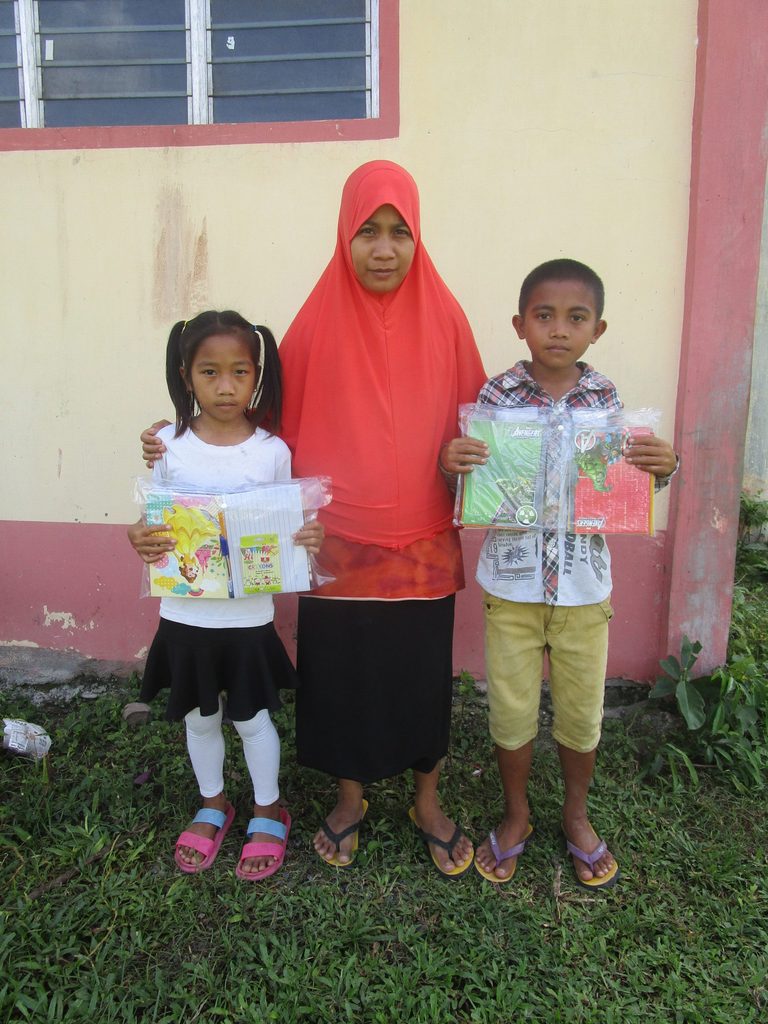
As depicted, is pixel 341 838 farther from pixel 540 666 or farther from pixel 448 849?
pixel 540 666

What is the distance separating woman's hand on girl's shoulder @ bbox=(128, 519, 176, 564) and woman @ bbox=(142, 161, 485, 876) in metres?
0.24

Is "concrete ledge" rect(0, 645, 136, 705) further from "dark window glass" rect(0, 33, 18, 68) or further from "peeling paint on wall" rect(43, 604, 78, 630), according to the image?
"dark window glass" rect(0, 33, 18, 68)

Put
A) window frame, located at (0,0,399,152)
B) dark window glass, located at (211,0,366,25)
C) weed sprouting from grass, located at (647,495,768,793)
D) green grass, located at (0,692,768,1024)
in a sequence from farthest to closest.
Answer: dark window glass, located at (211,0,366,25) < window frame, located at (0,0,399,152) < weed sprouting from grass, located at (647,495,768,793) < green grass, located at (0,692,768,1024)

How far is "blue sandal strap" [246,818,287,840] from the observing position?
2.19m

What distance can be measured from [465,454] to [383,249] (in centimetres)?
57

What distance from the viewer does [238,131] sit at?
9.50 feet

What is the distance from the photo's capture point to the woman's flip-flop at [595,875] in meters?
2.09

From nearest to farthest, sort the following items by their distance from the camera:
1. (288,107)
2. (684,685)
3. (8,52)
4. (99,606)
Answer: (684,685), (288,107), (8,52), (99,606)

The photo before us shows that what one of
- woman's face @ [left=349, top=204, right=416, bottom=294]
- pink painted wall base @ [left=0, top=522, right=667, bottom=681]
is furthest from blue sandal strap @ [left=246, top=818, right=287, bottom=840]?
woman's face @ [left=349, top=204, right=416, bottom=294]

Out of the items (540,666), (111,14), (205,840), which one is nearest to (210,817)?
(205,840)

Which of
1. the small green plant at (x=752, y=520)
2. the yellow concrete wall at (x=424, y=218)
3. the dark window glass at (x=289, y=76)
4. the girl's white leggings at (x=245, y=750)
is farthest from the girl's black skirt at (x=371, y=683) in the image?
the small green plant at (x=752, y=520)

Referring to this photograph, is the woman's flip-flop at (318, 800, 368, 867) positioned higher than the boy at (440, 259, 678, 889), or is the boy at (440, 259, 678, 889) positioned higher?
the boy at (440, 259, 678, 889)

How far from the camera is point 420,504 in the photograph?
199cm

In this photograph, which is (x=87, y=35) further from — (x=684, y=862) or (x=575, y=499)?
(x=684, y=862)
